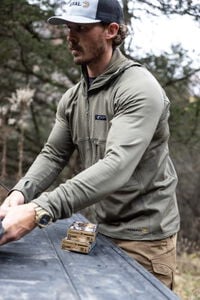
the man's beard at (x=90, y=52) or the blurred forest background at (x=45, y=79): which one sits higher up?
the man's beard at (x=90, y=52)

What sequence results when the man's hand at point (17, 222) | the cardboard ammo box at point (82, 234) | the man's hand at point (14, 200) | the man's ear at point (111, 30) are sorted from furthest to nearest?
the man's ear at point (111, 30) → the man's hand at point (14, 200) → the cardboard ammo box at point (82, 234) → the man's hand at point (17, 222)

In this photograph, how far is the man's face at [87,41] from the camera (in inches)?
95.5

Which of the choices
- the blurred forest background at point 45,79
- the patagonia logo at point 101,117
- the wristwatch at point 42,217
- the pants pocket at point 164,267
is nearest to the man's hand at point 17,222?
the wristwatch at point 42,217

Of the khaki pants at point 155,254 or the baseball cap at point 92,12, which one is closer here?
the baseball cap at point 92,12

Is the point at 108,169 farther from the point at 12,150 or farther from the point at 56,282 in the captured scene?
the point at 12,150

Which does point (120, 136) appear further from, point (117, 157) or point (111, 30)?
point (111, 30)

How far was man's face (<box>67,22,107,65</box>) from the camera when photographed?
7.96 ft

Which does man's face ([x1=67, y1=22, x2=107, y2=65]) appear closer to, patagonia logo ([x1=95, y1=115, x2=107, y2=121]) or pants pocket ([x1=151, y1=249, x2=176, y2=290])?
patagonia logo ([x1=95, y1=115, x2=107, y2=121])

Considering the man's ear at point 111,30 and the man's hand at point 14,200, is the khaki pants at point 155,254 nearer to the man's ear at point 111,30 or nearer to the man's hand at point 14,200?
the man's hand at point 14,200

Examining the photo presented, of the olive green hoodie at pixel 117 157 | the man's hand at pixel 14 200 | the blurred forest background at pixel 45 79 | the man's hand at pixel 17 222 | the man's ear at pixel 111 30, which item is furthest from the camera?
the blurred forest background at pixel 45 79

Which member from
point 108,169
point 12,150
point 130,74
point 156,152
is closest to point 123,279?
point 108,169

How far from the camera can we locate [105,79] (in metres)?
2.44

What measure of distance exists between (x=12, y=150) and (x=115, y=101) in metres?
6.30

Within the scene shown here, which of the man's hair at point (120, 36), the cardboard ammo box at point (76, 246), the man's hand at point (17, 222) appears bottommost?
the cardboard ammo box at point (76, 246)
